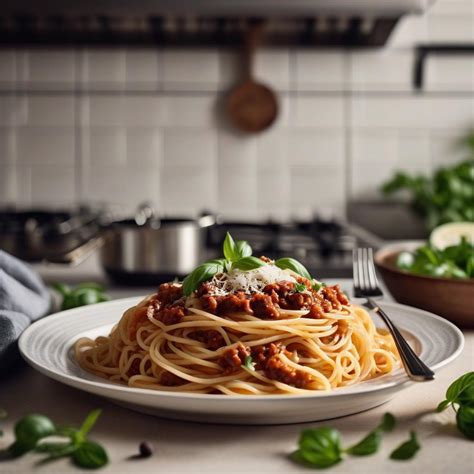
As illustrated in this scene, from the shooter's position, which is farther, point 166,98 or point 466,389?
point 166,98

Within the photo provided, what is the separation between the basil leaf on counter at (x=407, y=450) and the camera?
0.68 metres

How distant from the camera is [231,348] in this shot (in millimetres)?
896

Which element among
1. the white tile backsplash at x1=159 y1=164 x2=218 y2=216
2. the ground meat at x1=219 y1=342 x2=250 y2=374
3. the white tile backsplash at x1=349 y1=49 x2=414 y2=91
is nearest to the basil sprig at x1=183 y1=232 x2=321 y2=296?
the ground meat at x1=219 y1=342 x2=250 y2=374

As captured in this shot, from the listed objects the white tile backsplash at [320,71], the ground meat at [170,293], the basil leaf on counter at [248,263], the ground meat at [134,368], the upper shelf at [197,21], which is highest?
the upper shelf at [197,21]

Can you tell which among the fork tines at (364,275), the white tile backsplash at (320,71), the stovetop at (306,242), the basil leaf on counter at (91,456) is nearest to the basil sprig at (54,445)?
the basil leaf on counter at (91,456)

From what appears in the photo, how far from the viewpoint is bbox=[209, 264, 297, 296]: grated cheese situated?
3.14 feet

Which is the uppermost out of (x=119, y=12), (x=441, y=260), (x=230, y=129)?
(x=119, y=12)

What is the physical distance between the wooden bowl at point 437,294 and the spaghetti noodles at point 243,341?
225mm

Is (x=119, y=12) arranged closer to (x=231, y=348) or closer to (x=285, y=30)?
(x=285, y=30)

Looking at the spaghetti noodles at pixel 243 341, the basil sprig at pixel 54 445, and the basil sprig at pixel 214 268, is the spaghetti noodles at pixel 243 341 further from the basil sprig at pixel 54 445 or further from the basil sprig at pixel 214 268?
the basil sprig at pixel 54 445

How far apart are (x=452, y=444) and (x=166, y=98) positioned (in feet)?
7.79

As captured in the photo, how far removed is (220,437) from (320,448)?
13 centimetres

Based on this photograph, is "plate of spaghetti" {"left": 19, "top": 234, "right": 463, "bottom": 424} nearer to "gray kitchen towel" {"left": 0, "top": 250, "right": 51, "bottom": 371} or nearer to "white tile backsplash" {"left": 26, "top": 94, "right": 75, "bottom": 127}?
"gray kitchen towel" {"left": 0, "top": 250, "right": 51, "bottom": 371}

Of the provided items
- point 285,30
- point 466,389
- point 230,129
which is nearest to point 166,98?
point 230,129
